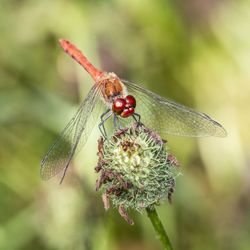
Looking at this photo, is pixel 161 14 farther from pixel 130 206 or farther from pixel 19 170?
pixel 130 206

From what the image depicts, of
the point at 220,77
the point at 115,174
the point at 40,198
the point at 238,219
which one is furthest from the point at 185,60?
the point at 115,174

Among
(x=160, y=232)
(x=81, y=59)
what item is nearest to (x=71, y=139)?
(x=160, y=232)

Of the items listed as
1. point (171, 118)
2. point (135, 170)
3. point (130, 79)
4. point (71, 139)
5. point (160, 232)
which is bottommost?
point (160, 232)

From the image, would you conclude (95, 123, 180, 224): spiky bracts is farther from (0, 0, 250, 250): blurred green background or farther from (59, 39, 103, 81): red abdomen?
(0, 0, 250, 250): blurred green background

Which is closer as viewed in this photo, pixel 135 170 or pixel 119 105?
pixel 135 170

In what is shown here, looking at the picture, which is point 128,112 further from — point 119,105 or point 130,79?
point 130,79

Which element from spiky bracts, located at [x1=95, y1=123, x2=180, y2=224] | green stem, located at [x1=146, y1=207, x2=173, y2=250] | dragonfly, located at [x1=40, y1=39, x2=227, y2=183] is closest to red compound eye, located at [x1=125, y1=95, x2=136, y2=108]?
dragonfly, located at [x1=40, y1=39, x2=227, y2=183]

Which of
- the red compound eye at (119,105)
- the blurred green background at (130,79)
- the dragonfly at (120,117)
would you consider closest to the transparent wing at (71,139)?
the dragonfly at (120,117)

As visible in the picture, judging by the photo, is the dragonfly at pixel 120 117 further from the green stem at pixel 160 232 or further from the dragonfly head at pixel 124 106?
the green stem at pixel 160 232
